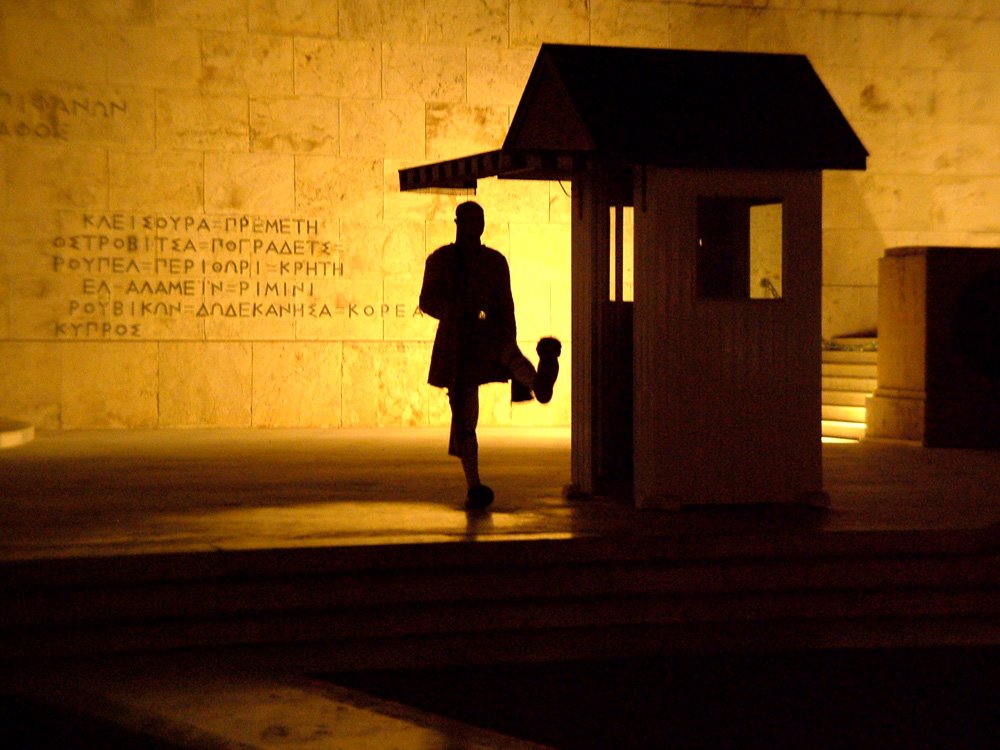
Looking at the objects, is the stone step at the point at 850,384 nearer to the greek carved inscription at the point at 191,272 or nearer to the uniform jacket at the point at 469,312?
the greek carved inscription at the point at 191,272

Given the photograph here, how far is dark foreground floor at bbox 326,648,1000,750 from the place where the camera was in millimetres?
6238

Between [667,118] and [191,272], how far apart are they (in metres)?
7.86

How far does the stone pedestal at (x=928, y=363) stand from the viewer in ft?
49.1

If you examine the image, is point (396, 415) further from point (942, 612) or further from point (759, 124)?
point (942, 612)

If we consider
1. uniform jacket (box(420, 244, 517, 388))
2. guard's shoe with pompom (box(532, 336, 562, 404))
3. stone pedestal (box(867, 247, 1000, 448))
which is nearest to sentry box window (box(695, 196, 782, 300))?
guard's shoe with pompom (box(532, 336, 562, 404))

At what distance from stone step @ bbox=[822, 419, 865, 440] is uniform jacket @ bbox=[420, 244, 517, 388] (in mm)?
7129

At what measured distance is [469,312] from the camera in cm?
988

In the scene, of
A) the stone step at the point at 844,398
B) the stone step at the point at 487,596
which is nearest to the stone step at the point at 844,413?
the stone step at the point at 844,398

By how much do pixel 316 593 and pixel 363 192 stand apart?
9483mm

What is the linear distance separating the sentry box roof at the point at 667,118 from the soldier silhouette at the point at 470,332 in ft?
1.75

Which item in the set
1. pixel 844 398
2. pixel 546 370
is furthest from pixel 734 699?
pixel 844 398

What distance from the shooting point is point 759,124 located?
9914 mm

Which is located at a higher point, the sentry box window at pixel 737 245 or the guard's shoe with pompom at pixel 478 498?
the sentry box window at pixel 737 245

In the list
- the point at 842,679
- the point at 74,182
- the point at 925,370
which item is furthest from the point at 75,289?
the point at 842,679
